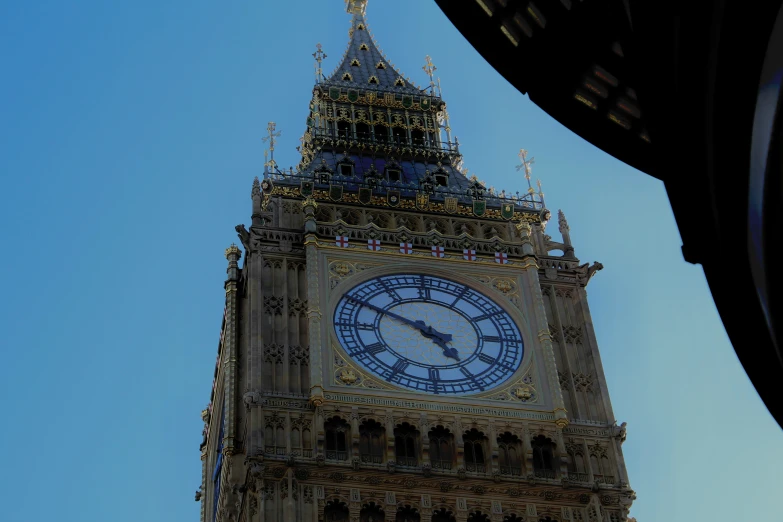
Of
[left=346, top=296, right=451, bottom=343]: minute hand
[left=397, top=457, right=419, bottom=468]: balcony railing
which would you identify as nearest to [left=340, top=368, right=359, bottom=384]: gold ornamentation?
[left=397, top=457, right=419, bottom=468]: balcony railing

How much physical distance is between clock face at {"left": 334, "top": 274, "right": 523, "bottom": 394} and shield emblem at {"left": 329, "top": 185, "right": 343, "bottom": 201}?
4334 millimetres

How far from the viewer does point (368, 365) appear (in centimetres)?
4075

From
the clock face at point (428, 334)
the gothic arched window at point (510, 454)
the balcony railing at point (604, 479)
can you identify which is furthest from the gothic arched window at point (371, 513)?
the balcony railing at point (604, 479)

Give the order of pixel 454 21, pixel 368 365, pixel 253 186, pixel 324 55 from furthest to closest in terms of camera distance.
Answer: pixel 324 55
pixel 253 186
pixel 368 365
pixel 454 21

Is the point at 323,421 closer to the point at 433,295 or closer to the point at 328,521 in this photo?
the point at 328,521

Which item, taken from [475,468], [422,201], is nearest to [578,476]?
[475,468]

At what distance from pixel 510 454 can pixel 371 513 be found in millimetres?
4399

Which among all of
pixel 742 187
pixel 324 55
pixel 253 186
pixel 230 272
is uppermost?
pixel 324 55

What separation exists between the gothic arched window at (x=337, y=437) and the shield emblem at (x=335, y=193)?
10.1m

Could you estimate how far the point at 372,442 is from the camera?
3891cm

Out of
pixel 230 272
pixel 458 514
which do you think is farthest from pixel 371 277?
pixel 458 514

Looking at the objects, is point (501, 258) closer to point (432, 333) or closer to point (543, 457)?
point (432, 333)

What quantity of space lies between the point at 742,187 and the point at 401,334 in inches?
998

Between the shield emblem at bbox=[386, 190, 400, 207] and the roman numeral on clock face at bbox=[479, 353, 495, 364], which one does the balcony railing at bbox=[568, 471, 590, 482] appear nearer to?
→ the roman numeral on clock face at bbox=[479, 353, 495, 364]
